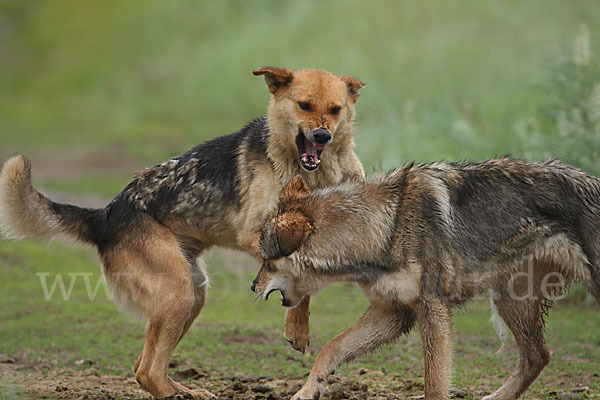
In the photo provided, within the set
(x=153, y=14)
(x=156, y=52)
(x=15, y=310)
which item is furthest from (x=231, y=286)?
(x=153, y=14)

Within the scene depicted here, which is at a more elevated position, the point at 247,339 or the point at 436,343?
the point at 436,343

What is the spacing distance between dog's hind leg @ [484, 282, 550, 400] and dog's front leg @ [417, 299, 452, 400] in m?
0.99

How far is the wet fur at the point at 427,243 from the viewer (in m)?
5.89

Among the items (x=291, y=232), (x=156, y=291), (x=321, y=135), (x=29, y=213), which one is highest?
(x=321, y=135)

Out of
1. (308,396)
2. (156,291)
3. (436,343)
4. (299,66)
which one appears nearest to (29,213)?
(156,291)

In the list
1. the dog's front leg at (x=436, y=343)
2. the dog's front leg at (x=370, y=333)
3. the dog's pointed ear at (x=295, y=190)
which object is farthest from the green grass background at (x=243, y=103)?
the dog's front leg at (x=436, y=343)

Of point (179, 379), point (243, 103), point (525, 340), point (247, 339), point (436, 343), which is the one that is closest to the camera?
point (436, 343)

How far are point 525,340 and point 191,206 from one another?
10.0 feet

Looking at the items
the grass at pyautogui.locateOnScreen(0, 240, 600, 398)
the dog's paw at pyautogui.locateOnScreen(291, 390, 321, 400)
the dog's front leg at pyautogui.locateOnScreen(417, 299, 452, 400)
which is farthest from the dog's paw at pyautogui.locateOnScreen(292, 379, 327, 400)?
the grass at pyautogui.locateOnScreen(0, 240, 600, 398)

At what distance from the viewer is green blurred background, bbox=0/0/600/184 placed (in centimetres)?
1292

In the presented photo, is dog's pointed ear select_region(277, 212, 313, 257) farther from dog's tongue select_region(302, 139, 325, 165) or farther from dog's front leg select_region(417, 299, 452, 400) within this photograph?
dog's front leg select_region(417, 299, 452, 400)

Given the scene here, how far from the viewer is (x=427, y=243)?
5.95 metres

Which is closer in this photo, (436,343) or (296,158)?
(436,343)

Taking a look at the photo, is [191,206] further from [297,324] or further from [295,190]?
[297,324]
